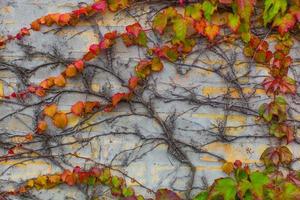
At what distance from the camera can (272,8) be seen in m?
3.11

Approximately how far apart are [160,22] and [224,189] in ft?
2.97

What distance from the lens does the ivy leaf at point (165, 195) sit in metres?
3.03

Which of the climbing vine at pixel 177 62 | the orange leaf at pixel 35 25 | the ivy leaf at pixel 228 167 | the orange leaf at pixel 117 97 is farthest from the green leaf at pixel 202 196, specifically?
the orange leaf at pixel 35 25

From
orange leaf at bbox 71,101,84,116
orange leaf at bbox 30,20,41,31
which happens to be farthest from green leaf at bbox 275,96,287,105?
orange leaf at bbox 30,20,41,31

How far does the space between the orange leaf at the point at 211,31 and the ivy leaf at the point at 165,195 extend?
31.8 inches

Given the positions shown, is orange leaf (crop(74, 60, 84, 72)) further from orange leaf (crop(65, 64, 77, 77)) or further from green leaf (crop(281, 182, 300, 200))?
green leaf (crop(281, 182, 300, 200))

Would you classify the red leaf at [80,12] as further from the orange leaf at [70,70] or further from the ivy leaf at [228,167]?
the ivy leaf at [228,167]

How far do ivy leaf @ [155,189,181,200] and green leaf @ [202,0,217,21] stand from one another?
2.97ft

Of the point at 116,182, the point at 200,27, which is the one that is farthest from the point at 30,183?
the point at 200,27

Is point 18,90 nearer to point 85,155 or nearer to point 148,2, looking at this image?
point 85,155

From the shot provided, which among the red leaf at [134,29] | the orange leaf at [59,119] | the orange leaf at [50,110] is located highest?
the red leaf at [134,29]

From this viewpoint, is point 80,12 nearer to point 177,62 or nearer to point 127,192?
point 177,62

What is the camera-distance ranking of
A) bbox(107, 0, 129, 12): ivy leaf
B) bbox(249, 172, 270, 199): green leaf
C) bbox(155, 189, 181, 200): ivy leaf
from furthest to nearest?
1. bbox(107, 0, 129, 12): ivy leaf
2. bbox(155, 189, 181, 200): ivy leaf
3. bbox(249, 172, 270, 199): green leaf

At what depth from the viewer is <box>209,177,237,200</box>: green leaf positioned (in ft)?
9.50
